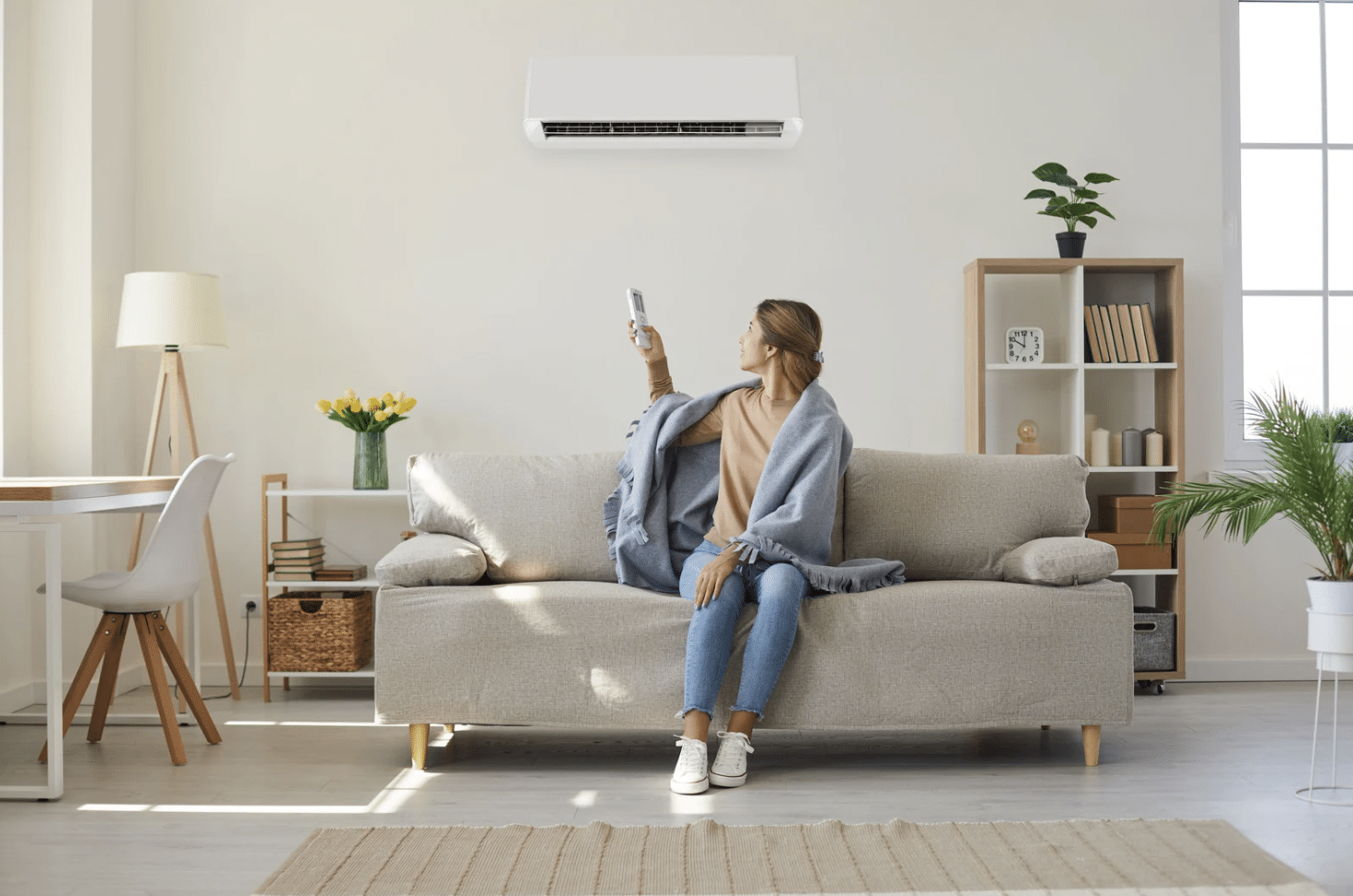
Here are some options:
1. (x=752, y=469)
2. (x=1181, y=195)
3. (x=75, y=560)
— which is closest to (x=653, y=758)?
(x=752, y=469)

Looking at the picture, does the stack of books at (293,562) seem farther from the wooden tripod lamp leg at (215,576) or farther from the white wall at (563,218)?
the white wall at (563,218)

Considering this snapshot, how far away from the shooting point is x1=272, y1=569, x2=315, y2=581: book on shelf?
3850 millimetres

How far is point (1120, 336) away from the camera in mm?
3992

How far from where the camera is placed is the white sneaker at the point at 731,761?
2676 mm

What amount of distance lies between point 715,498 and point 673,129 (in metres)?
0.99

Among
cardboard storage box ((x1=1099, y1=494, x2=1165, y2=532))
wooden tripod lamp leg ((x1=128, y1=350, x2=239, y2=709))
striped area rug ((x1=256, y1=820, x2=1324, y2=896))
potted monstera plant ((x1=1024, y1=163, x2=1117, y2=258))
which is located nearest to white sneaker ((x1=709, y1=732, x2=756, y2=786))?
striped area rug ((x1=256, y1=820, x2=1324, y2=896))

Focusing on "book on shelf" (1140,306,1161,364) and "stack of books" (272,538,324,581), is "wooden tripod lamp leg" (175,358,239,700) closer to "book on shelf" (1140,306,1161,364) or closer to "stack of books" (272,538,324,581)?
"stack of books" (272,538,324,581)

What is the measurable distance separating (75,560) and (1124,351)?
11.7ft

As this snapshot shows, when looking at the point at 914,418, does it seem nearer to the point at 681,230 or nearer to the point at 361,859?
the point at 681,230

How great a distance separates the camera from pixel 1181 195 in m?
4.24

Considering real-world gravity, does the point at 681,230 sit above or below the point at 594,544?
above

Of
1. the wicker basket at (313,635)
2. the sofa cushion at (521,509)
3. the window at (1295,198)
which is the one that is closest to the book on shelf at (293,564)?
the wicker basket at (313,635)

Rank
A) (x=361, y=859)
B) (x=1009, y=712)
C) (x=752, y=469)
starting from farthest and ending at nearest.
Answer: (x=752, y=469) → (x=1009, y=712) → (x=361, y=859)

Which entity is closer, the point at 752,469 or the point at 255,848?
the point at 255,848
